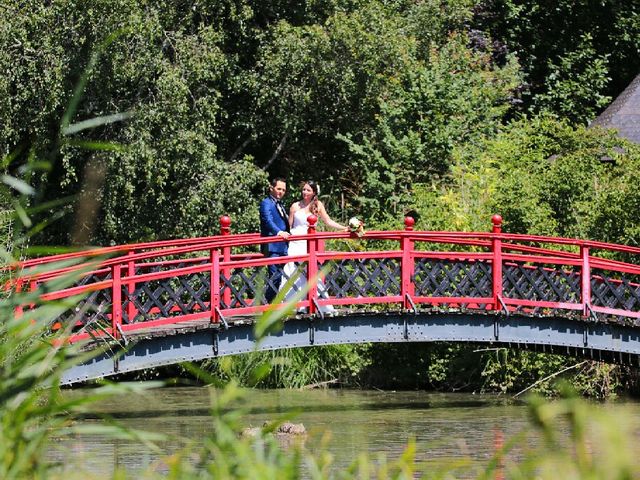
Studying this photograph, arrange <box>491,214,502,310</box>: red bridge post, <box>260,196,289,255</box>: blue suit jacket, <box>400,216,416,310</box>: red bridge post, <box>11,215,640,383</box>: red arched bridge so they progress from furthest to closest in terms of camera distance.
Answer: <box>491,214,502,310</box>: red bridge post → <box>400,216,416,310</box>: red bridge post → <box>260,196,289,255</box>: blue suit jacket → <box>11,215,640,383</box>: red arched bridge

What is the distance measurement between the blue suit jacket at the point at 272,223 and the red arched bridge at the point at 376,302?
183mm

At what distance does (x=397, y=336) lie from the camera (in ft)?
55.5

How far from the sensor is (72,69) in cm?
2236

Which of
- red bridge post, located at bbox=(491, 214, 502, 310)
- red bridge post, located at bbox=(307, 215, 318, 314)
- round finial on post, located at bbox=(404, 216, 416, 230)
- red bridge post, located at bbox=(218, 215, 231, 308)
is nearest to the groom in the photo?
red bridge post, located at bbox=(307, 215, 318, 314)

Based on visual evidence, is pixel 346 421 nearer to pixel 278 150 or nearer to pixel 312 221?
pixel 312 221

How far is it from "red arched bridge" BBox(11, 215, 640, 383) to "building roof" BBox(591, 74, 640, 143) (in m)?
7.93

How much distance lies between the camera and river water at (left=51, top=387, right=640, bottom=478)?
13695 mm

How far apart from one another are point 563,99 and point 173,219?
384 inches

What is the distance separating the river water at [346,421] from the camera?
13695 millimetres

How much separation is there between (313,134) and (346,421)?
35.2ft

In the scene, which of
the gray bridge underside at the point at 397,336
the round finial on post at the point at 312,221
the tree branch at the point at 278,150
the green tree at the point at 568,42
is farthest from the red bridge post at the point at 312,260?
the green tree at the point at 568,42

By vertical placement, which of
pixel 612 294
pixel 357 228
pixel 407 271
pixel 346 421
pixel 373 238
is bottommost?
pixel 346 421

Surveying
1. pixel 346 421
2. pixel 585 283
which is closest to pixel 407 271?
pixel 346 421

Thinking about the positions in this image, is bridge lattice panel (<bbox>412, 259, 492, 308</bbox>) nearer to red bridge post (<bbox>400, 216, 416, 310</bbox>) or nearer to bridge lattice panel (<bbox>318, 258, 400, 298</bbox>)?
red bridge post (<bbox>400, 216, 416, 310</bbox>)
